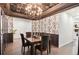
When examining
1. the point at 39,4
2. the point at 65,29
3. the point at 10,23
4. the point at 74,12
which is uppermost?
the point at 39,4

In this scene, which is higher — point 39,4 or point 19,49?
point 39,4

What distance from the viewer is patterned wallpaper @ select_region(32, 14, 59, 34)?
2384mm

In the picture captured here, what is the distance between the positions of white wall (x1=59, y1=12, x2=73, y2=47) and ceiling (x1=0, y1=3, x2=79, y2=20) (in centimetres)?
16

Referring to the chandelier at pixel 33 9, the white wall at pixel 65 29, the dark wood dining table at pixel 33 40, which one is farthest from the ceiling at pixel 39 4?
the dark wood dining table at pixel 33 40

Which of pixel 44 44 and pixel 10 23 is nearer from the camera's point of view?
pixel 10 23

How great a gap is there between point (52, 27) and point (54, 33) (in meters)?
0.14

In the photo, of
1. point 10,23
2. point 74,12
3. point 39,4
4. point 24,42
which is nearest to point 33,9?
point 39,4

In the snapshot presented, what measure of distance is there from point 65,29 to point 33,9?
81 centimetres

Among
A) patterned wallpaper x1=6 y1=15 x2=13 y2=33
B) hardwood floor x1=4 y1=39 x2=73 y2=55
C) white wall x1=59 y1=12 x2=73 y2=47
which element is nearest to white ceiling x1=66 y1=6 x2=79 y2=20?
white wall x1=59 y1=12 x2=73 y2=47

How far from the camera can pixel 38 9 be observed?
240 cm

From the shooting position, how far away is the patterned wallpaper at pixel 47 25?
7.82ft

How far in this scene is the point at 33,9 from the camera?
238 centimetres

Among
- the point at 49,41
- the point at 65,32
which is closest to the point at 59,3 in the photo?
the point at 65,32

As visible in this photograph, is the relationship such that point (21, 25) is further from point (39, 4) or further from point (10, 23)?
point (39, 4)
